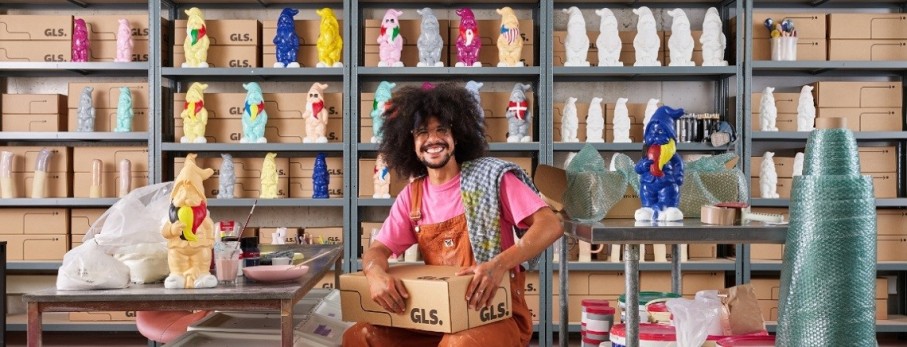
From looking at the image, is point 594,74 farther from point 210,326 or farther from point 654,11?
point 210,326

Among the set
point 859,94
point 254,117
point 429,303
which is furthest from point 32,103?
point 859,94

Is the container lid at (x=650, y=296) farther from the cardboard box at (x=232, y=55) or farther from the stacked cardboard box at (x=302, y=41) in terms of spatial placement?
the cardboard box at (x=232, y=55)

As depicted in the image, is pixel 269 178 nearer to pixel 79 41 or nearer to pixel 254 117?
pixel 254 117

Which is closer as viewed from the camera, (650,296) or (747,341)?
(747,341)

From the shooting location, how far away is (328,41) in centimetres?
483

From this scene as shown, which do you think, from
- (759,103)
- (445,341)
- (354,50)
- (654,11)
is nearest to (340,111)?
(354,50)

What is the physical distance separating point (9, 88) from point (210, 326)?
3.40 meters

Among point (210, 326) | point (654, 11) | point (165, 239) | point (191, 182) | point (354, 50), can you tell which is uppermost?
point (654, 11)

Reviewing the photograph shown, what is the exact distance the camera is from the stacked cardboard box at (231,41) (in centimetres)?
490

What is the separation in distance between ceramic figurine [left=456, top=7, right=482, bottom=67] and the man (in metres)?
2.03

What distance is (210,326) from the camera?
2.78 metres

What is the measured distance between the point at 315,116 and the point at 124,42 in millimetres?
1229

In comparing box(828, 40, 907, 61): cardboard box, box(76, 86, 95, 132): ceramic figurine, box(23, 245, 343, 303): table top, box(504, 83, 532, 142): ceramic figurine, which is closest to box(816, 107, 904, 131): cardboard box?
box(828, 40, 907, 61): cardboard box

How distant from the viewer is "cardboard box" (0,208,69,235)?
488cm
